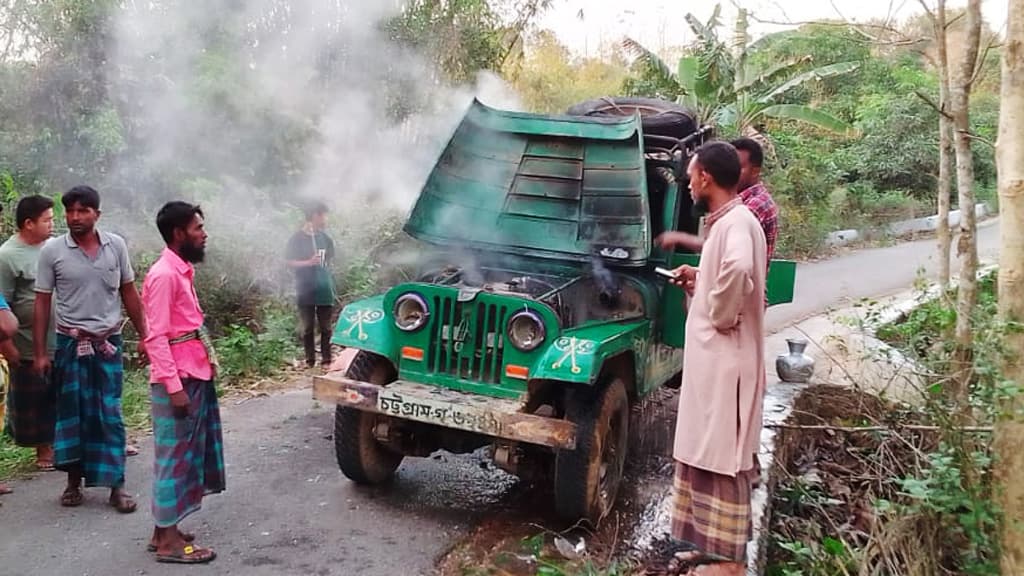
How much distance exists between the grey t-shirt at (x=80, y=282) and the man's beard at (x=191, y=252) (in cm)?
92

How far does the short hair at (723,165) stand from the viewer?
11.4 ft

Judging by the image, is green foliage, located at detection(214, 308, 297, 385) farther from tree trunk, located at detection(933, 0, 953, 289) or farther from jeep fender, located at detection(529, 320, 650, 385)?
tree trunk, located at detection(933, 0, 953, 289)

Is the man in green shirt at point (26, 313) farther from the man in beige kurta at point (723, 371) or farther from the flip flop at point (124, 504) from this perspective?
the man in beige kurta at point (723, 371)

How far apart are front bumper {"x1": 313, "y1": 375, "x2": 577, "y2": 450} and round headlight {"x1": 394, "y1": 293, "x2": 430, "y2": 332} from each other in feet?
1.02

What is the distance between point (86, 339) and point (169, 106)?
19.6ft

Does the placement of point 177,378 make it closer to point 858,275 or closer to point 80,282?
point 80,282

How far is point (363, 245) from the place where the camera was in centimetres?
1047

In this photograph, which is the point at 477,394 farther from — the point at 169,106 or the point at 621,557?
the point at 169,106

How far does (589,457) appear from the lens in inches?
166

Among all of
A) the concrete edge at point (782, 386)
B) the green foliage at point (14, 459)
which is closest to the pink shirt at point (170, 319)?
the green foliage at point (14, 459)

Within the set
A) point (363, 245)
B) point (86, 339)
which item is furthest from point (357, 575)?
point (363, 245)

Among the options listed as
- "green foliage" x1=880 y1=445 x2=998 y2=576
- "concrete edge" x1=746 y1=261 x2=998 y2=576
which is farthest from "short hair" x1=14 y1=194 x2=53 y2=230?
"green foliage" x1=880 y1=445 x2=998 y2=576

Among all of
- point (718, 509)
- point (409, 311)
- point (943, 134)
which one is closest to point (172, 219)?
point (409, 311)

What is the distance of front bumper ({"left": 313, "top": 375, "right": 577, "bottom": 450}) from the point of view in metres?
4.05
